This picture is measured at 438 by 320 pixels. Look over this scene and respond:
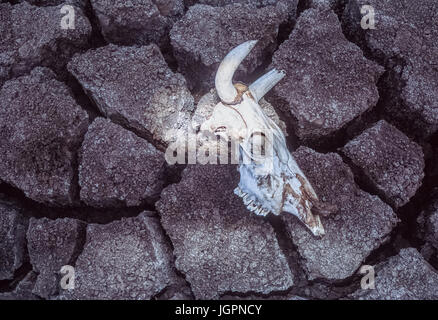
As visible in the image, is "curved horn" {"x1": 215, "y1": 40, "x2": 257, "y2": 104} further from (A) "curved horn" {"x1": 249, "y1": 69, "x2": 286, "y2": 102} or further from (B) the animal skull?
(A) "curved horn" {"x1": 249, "y1": 69, "x2": 286, "y2": 102}

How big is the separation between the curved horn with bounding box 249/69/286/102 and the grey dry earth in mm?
63

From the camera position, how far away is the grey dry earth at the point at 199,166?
1.65m

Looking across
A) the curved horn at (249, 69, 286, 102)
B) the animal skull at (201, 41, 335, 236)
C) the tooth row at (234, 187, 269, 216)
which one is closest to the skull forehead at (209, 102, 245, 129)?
the animal skull at (201, 41, 335, 236)

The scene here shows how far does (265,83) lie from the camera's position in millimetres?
1699

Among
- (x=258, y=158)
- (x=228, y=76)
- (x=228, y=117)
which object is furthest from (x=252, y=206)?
(x=228, y=76)

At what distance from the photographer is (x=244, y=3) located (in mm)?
1988

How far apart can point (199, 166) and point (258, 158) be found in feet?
1.09

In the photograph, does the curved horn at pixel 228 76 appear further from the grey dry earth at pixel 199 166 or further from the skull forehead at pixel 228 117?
the grey dry earth at pixel 199 166

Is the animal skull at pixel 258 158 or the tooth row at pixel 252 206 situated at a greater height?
the animal skull at pixel 258 158

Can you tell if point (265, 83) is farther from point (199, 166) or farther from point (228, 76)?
point (199, 166)

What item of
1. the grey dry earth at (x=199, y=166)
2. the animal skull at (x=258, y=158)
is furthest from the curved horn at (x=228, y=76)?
the grey dry earth at (x=199, y=166)

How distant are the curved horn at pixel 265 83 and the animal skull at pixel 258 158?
35 mm

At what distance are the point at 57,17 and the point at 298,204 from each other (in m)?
1.38

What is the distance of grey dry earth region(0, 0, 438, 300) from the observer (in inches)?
65.1
